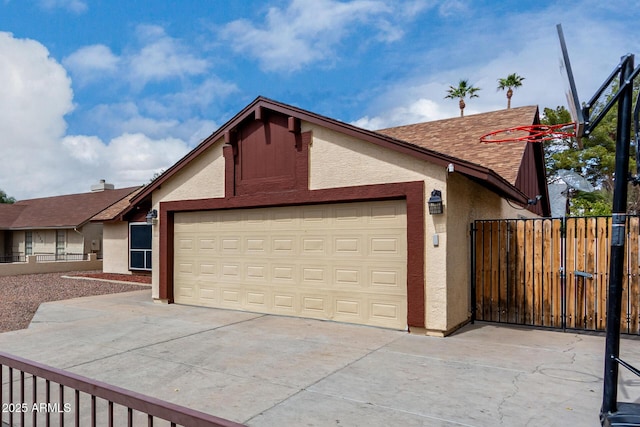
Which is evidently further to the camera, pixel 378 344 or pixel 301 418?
pixel 378 344

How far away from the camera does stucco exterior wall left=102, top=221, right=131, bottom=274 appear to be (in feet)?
64.3

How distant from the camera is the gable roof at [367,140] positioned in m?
7.37

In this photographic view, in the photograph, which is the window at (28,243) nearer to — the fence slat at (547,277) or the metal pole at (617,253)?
the fence slat at (547,277)

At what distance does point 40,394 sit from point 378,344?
15.2 ft

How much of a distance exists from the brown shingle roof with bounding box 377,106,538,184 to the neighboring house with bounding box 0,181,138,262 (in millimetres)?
18105

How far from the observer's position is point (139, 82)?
1708cm

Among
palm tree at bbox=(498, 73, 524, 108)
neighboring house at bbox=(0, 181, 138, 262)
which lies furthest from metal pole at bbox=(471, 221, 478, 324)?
palm tree at bbox=(498, 73, 524, 108)

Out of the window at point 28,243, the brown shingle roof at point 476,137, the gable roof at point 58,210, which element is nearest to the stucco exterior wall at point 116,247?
the gable roof at point 58,210

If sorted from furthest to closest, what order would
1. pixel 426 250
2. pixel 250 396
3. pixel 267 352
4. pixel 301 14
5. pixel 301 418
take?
pixel 301 14 < pixel 426 250 < pixel 267 352 < pixel 250 396 < pixel 301 418

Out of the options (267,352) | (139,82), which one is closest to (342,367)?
(267,352)

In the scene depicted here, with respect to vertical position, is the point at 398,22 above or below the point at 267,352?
above

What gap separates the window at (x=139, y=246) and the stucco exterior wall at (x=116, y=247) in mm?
581

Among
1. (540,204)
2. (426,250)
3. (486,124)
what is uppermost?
(486,124)

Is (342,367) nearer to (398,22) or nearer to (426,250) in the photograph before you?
(426,250)
